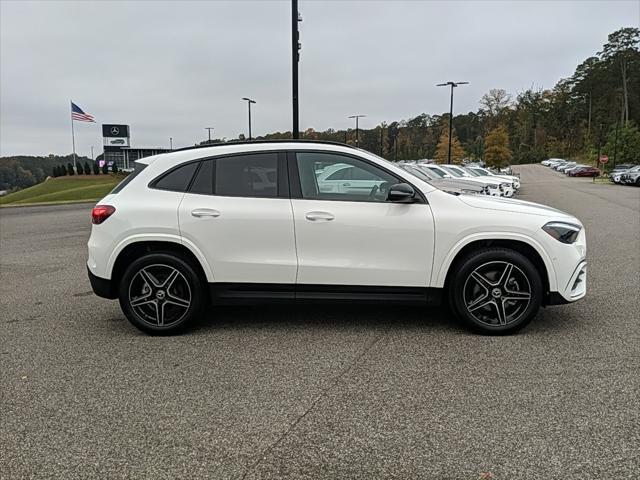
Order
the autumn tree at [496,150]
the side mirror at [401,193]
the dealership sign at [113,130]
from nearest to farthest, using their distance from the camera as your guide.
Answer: the side mirror at [401,193] < the autumn tree at [496,150] < the dealership sign at [113,130]

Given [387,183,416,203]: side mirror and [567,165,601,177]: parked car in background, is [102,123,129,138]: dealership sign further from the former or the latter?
[387,183,416,203]: side mirror

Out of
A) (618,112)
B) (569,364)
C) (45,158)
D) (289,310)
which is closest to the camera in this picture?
(569,364)

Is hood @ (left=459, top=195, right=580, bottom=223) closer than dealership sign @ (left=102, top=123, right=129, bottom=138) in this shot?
Yes

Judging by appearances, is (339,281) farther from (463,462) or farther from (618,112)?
(618,112)

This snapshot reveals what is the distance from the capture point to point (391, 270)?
4.68 meters

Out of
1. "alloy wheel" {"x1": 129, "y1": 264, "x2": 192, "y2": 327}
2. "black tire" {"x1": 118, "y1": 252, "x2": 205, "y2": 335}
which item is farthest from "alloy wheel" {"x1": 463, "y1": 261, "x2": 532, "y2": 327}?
"alloy wheel" {"x1": 129, "y1": 264, "x2": 192, "y2": 327}

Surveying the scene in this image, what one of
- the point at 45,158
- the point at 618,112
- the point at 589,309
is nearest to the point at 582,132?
the point at 618,112

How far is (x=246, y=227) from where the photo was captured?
470 cm

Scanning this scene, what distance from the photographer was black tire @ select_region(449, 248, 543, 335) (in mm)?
4621

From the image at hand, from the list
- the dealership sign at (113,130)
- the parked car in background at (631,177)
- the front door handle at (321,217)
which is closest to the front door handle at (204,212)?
the front door handle at (321,217)

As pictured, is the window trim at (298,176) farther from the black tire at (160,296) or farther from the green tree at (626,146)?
the green tree at (626,146)

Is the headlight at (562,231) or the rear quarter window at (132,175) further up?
the rear quarter window at (132,175)

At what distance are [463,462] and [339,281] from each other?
2184 mm

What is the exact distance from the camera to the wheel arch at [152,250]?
4738 millimetres
